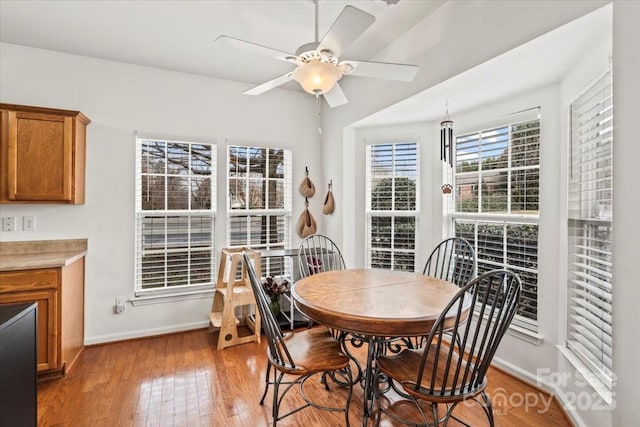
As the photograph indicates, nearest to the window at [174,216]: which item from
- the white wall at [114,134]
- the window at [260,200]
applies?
the white wall at [114,134]

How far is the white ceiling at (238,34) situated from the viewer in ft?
6.75

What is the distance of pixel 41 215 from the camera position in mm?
2885

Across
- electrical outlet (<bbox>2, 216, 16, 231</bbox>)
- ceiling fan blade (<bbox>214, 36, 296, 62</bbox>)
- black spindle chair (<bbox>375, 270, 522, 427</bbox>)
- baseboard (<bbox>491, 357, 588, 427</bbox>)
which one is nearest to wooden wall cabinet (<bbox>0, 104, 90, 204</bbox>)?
electrical outlet (<bbox>2, 216, 16, 231</bbox>)

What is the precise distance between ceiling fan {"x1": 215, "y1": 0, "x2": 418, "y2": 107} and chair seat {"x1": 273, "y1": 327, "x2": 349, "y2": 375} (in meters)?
1.57

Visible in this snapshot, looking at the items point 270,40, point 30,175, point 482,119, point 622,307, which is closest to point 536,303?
point 622,307

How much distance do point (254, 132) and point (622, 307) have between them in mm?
3426

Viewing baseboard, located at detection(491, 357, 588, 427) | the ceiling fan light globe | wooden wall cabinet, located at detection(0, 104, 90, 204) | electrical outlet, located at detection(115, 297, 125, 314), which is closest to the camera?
the ceiling fan light globe

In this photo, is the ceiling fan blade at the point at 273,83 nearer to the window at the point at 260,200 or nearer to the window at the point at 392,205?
the window at the point at 260,200

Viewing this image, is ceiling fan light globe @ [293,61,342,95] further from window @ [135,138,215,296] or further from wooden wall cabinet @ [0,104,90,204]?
wooden wall cabinet @ [0,104,90,204]

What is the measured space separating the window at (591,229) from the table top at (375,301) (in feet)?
2.44

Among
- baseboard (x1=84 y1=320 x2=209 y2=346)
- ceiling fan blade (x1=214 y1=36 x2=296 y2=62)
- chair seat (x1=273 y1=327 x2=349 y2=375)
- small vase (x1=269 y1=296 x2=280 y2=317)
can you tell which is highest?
ceiling fan blade (x1=214 y1=36 x2=296 y2=62)

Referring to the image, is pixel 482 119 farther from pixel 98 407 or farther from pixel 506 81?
pixel 98 407

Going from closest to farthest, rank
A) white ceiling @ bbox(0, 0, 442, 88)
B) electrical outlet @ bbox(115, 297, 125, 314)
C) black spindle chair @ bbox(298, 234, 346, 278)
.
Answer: white ceiling @ bbox(0, 0, 442, 88) < black spindle chair @ bbox(298, 234, 346, 278) < electrical outlet @ bbox(115, 297, 125, 314)

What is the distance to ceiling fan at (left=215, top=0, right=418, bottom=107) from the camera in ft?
5.21
